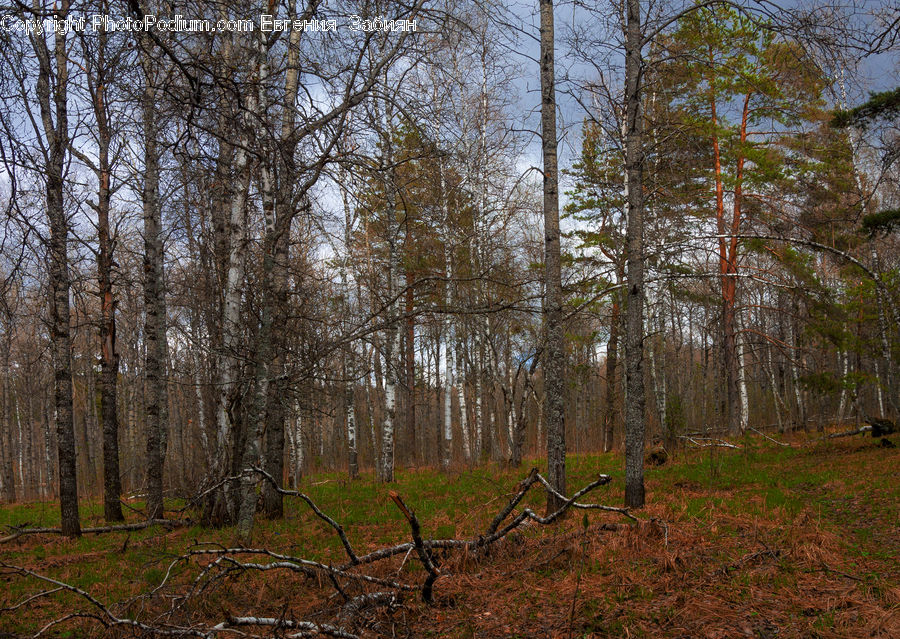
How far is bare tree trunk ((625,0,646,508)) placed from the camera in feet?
21.5

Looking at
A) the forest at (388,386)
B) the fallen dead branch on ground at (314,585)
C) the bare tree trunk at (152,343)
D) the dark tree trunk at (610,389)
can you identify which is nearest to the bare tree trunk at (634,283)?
the forest at (388,386)

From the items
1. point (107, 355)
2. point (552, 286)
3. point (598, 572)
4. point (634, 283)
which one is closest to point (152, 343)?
point (107, 355)

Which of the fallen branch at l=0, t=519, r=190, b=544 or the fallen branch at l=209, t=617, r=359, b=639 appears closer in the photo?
the fallen branch at l=209, t=617, r=359, b=639

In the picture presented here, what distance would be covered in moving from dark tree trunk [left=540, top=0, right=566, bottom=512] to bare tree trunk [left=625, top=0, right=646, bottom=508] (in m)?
0.90

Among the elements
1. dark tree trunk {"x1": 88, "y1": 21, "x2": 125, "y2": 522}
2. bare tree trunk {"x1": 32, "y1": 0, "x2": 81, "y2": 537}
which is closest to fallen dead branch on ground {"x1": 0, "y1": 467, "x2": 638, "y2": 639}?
bare tree trunk {"x1": 32, "y1": 0, "x2": 81, "y2": 537}

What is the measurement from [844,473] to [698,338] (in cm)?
2553

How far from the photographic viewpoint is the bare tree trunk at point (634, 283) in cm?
655

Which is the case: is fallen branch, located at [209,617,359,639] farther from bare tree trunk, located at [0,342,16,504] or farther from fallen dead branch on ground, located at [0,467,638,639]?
bare tree trunk, located at [0,342,16,504]

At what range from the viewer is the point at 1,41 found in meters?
3.05

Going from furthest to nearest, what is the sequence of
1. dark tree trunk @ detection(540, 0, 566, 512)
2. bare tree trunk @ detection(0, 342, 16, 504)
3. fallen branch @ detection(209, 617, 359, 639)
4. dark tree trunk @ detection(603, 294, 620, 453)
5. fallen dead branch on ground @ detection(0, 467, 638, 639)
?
bare tree trunk @ detection(0, 342, 16, 504), dark tree trunk @ detection(603, 294, 620, 453), dark tree trunk @ detection(540, 0, 566, 512), fallen dead branch on ground @ detection(0, 467, 638, 639), fallen branch @ detection(209, 617, 359, 639)

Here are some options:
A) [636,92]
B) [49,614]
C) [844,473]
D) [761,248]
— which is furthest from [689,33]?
[49,614]

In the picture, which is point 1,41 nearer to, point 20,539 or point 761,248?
point 20,539

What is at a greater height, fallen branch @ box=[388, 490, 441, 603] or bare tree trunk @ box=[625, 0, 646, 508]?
bare tree trunk @ box=[625, 0, 646, 508]

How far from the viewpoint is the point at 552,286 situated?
648cm
